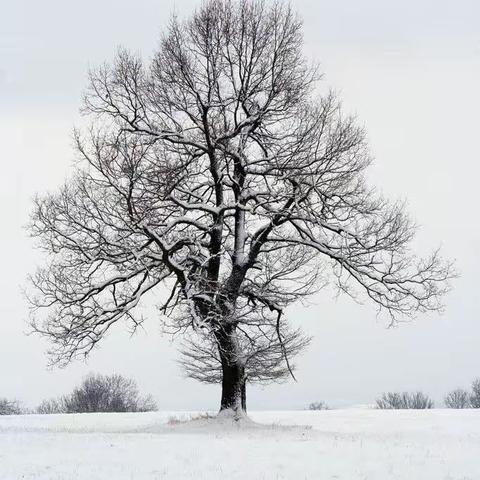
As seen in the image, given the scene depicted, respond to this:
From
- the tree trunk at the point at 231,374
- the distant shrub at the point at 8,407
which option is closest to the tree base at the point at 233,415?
the tree trunk at the point at 231,374

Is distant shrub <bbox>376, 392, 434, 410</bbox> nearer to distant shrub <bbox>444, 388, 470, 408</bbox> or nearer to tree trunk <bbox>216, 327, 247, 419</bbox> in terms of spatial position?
distant shrub <bbox>444, 388, 470, 408</bbox>

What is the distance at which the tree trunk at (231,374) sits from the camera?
21.7m

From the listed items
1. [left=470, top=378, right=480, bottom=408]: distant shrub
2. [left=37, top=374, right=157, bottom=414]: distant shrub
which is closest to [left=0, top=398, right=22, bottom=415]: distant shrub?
[left=37, top=374, right=157, bottom=414]: distant shrub

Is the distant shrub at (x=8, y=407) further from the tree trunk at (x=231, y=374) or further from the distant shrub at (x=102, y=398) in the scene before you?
the tree trunk at (x=231, y=374)

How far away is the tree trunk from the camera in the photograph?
2167cm

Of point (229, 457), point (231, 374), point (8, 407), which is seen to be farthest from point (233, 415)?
A: point (8, 407)

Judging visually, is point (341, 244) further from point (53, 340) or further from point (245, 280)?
point (53, 340)

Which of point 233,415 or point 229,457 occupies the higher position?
point 233,415

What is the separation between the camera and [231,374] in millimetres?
22016

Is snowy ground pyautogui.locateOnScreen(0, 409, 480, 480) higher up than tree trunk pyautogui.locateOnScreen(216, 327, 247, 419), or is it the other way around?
tree trunk pyautogui.locateOnScreen(216, 327, 247, 419)

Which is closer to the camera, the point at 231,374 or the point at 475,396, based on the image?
the point at 231,374

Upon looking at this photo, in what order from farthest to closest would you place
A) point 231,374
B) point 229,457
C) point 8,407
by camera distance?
point 8,407
point 231,374
point 229,457

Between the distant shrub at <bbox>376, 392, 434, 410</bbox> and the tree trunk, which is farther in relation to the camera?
the distant shrub at <bbox>376, 392, 434, 410</bbox>

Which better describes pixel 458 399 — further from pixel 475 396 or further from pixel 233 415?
pixel 233 415
